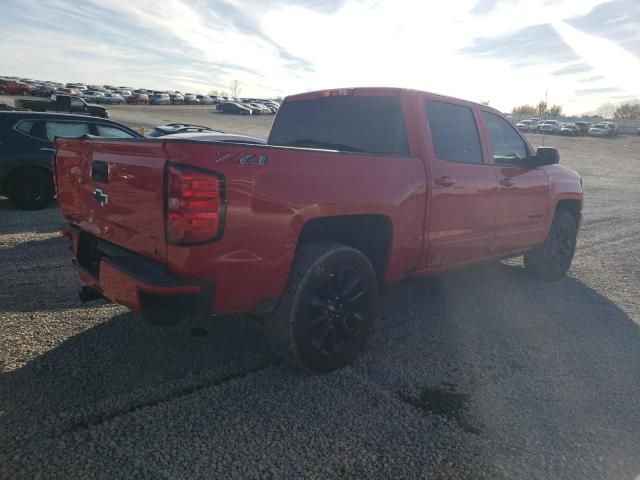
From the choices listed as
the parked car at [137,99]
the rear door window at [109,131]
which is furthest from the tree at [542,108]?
the rear door window at [109,131]

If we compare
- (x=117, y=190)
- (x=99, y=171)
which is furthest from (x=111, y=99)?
(x=117, y=190)

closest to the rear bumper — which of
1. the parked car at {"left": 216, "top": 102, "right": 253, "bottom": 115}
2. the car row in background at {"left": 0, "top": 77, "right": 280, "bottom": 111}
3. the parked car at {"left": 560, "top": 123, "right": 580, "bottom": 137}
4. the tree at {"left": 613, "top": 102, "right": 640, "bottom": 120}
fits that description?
the car row in background at {"left": 0, "top": 77, "right": 280, "bottom": 111}

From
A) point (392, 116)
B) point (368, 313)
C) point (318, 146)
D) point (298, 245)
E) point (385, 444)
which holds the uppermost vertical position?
point (392, 116)

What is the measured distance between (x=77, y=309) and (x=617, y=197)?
14.4 meters

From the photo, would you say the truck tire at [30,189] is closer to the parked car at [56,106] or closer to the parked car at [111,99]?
the parked car at [56,106]

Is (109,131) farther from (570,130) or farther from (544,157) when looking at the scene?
(570,130)

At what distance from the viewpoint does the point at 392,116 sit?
12.8ft

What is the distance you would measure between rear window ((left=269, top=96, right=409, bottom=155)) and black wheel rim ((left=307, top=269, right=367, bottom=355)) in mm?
1183

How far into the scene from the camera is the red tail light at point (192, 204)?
2.41 metres

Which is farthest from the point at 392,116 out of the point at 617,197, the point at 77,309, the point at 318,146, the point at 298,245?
the point at 617,197

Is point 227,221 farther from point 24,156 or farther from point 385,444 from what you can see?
point 24,156

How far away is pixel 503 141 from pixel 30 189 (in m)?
7.22

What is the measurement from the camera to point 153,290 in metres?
2.49

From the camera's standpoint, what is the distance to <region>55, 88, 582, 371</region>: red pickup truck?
8.29 ft
